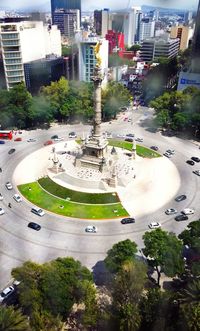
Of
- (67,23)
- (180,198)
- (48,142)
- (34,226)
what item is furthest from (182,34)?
(34,226)

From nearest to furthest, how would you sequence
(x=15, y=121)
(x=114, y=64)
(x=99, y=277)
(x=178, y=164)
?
(x=99, y=277) < (x=178, y=164) < (x=15, y=121) < (x=114, y=64)

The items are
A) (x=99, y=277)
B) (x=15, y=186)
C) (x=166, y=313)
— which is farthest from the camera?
(x=15, y=186)

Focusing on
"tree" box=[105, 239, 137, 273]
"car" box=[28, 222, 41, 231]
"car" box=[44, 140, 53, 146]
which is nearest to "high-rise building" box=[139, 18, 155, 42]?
"car" box=[44, 140, 53, 146]

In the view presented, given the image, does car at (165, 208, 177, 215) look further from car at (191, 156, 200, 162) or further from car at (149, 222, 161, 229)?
car at (191, 156, 200, 162)

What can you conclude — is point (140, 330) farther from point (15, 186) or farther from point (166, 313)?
point (15, 186)

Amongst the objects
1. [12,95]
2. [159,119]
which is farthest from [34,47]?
[159,119]

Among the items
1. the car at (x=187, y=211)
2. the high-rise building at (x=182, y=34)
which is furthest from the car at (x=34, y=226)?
the high-rise building at (x=182, y=34)

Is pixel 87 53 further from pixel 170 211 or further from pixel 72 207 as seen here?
pixel 170 211
